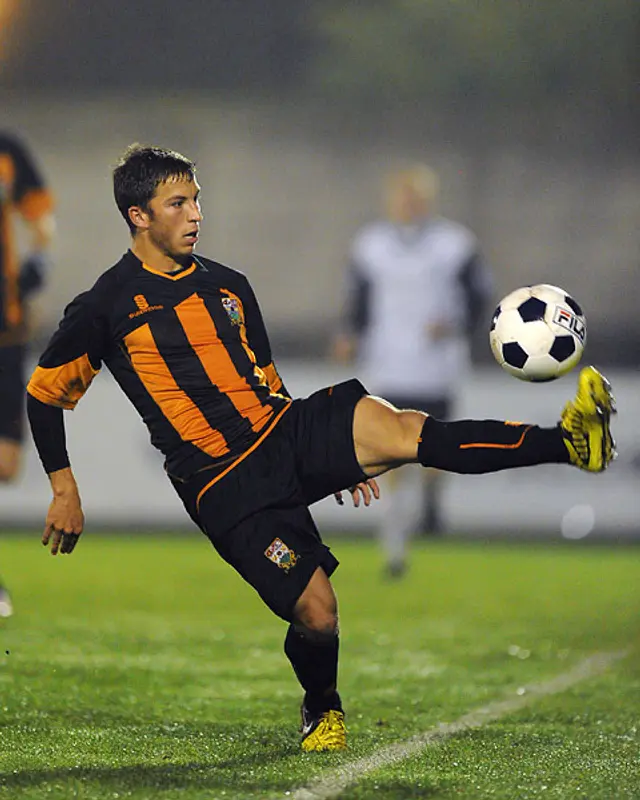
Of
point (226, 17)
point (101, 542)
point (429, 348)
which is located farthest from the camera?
point (226, 17)

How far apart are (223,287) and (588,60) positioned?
41.4ft

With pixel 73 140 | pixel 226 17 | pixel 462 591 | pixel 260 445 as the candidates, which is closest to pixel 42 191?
pixel 462 591

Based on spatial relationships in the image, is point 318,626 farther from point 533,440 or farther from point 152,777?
point 533,440

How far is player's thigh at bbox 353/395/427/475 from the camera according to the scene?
14.2 ft

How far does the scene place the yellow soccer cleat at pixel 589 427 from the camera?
13.5 ft

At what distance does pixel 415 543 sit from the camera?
11906mm

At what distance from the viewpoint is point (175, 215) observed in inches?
178

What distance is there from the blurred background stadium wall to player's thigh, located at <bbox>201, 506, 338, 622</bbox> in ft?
33.0

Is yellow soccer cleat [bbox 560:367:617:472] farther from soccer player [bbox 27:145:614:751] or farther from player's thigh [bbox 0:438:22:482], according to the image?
player's thigh [bbox 0:438:22:482]

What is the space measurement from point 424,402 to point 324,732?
693cm

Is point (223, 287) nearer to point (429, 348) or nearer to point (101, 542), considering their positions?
point (429, 348)

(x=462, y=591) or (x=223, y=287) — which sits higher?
(x=223, y=287)

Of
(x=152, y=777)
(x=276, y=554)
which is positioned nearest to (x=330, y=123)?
(x=276, y=554)

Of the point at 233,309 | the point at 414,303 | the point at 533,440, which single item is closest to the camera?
the point at 533,440
